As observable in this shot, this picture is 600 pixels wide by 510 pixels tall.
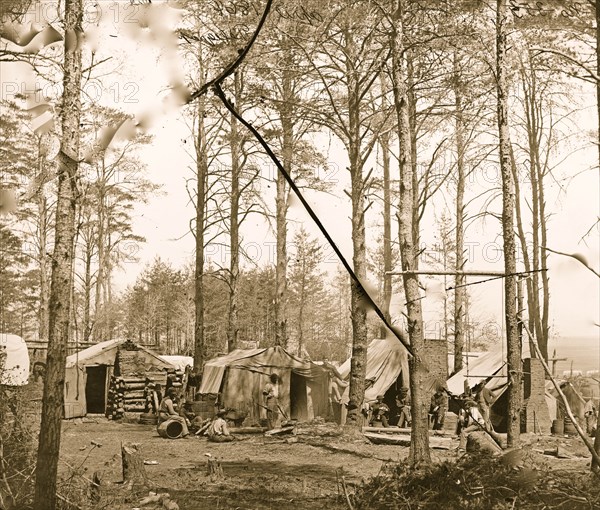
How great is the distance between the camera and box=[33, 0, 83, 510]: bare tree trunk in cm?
737

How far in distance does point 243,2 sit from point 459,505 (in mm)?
11937

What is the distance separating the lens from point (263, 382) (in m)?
19.9

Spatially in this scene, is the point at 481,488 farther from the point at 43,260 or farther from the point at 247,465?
the point at 43,260

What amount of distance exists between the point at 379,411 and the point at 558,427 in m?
5.01

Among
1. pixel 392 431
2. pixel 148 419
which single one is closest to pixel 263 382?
pixel 148 419

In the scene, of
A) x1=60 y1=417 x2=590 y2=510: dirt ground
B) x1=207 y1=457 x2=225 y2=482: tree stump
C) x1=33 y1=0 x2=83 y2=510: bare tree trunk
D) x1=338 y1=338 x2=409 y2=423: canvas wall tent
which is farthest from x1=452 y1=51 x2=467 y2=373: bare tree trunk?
x1=33 y1=0 x2=83 y2=510: bare tree trunk

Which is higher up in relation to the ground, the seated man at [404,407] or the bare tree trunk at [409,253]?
the bare tree trunk at [409,253]

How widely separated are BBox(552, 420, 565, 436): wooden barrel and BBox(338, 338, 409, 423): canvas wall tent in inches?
178

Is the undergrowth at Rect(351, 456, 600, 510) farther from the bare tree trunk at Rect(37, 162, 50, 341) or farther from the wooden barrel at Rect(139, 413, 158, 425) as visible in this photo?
the bare tree trunk at Rect(37, 162, 50, 341)

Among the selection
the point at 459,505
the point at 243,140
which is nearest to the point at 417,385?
the point at 459,505

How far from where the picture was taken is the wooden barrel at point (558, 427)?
18203mm

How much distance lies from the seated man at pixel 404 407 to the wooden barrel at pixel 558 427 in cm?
403

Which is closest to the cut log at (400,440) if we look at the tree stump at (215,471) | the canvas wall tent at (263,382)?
the canvas wall tent at (263,382)

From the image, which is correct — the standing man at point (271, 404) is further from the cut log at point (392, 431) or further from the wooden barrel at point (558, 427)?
the wooden barrel at point (558, 427)
